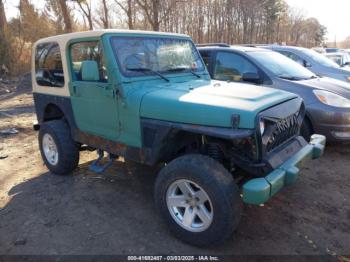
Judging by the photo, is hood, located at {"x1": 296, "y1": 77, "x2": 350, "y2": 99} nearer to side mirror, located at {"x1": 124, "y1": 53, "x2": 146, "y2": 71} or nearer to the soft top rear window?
side mirror, located at {"x1": 124, "y1": 53, "x2": 146, "y2": 71}

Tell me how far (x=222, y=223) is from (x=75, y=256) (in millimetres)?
1419

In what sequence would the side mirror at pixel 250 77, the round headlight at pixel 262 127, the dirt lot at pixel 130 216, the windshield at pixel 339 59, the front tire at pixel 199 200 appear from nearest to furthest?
1. the front tire at pixel 199 200
2. the round headlight at pixel 262 127
3. the dirt lot at pixel 130 216
4. the side mirror at pixel 250 77
5. the windshield at pixel 339 59

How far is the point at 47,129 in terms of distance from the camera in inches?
194

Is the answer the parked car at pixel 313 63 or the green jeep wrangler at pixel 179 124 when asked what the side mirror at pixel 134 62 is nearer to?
the green jeep wrangler at pixel 179 124

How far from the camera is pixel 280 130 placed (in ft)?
11.2

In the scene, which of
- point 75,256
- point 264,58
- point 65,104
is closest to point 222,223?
point 75,256

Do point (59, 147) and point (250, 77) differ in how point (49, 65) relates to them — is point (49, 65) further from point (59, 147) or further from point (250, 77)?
point (250, 77)

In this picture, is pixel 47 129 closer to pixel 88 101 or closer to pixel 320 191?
pixel 88 101

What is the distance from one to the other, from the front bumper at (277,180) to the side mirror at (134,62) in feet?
5.99

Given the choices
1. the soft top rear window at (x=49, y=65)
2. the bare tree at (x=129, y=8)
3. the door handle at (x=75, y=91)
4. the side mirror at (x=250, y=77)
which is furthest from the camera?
the bare tree at (x=129, y=8)

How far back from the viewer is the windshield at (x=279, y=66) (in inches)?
234

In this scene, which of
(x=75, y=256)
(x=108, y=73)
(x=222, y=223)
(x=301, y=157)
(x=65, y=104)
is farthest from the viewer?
(x=65, y=104)

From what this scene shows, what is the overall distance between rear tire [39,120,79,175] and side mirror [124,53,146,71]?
1699 millimetres

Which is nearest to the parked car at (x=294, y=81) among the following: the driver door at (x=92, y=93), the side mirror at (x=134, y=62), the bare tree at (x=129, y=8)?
the side mirror at (x=134, y=62)
